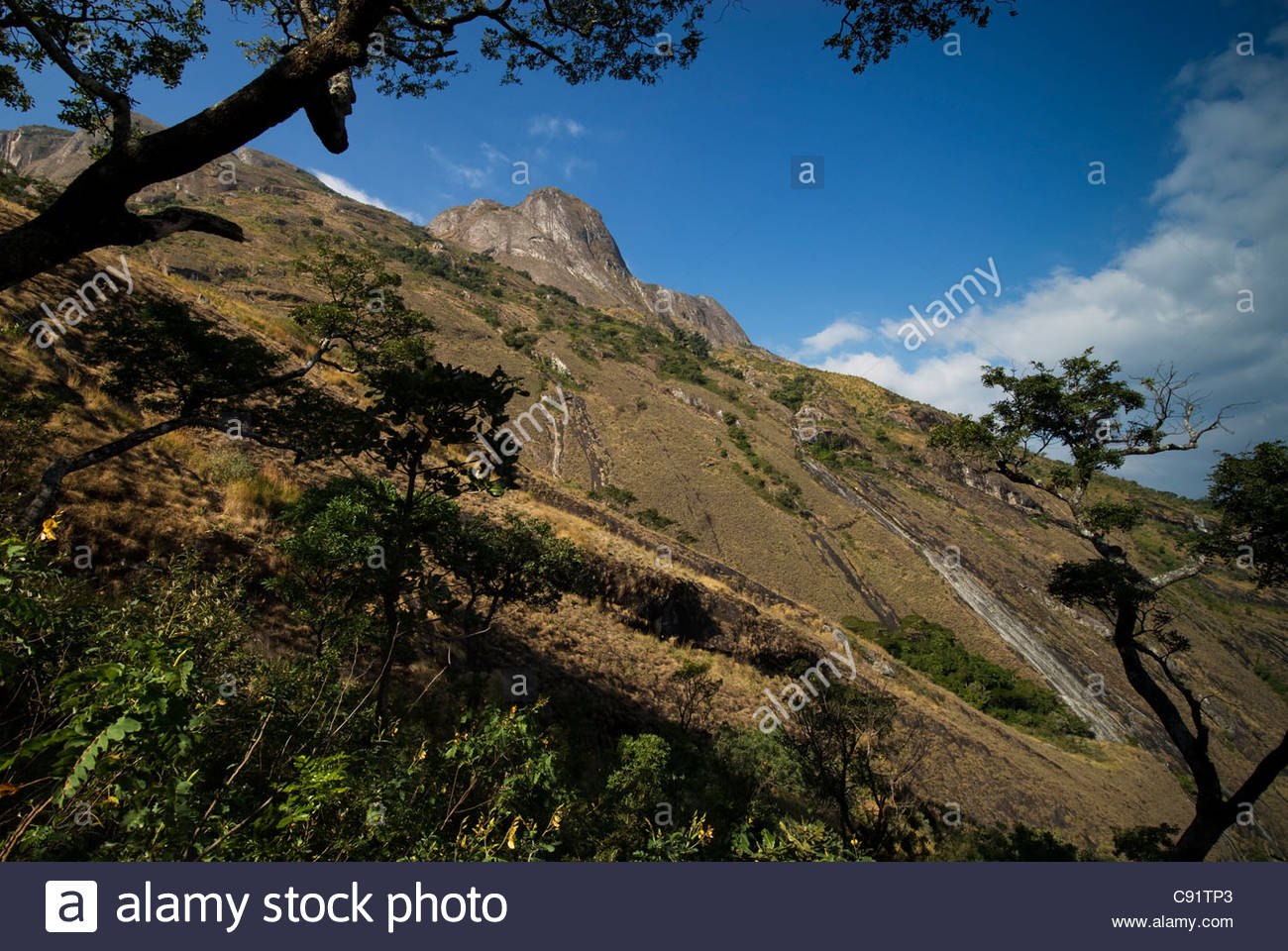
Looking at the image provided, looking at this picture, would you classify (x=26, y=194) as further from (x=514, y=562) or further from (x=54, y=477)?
(x=514, y=562)

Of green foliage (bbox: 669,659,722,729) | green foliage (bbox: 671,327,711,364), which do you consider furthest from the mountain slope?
green foliage (bbox: 671,327,711,364)

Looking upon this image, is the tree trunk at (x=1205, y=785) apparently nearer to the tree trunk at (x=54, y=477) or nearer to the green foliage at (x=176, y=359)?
the green foliage at (x=176, y=359)

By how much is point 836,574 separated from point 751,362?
9554 centimetres

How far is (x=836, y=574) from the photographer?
4662 centimetres

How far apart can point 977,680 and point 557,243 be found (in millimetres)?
146016

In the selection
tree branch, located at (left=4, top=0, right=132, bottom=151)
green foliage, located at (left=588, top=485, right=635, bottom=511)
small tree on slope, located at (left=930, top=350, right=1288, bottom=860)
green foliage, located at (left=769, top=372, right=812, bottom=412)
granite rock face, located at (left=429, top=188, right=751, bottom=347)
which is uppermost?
granite rock face, located at (left=429, top=188, right=751, bottom=347)

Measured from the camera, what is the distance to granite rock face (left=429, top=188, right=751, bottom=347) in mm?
138000

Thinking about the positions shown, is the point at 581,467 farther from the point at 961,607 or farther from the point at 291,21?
the point at 291,21

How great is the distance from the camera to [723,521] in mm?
49594

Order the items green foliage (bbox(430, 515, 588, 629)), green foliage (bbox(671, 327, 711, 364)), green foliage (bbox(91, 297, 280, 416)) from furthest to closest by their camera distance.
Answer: green foliage (bbox(671, 327, 711, 364)) → green foliage (bbox(430, 515, 588, 629)) → green foliage (bbox(91, 297, 280, 416))

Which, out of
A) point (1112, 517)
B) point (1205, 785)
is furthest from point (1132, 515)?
point (1205, 785)

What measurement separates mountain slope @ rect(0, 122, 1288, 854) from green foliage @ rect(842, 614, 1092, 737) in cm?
168

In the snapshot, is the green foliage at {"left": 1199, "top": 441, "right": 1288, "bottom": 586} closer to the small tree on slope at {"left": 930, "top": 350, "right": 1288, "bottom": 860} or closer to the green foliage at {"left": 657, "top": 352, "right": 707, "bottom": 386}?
the small tree on slope at {"left": 930, "top": 350, "right": 1288, "bottom": 860}

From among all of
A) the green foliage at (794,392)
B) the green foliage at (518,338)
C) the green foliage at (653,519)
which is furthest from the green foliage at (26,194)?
the green foliage at (794,392)
